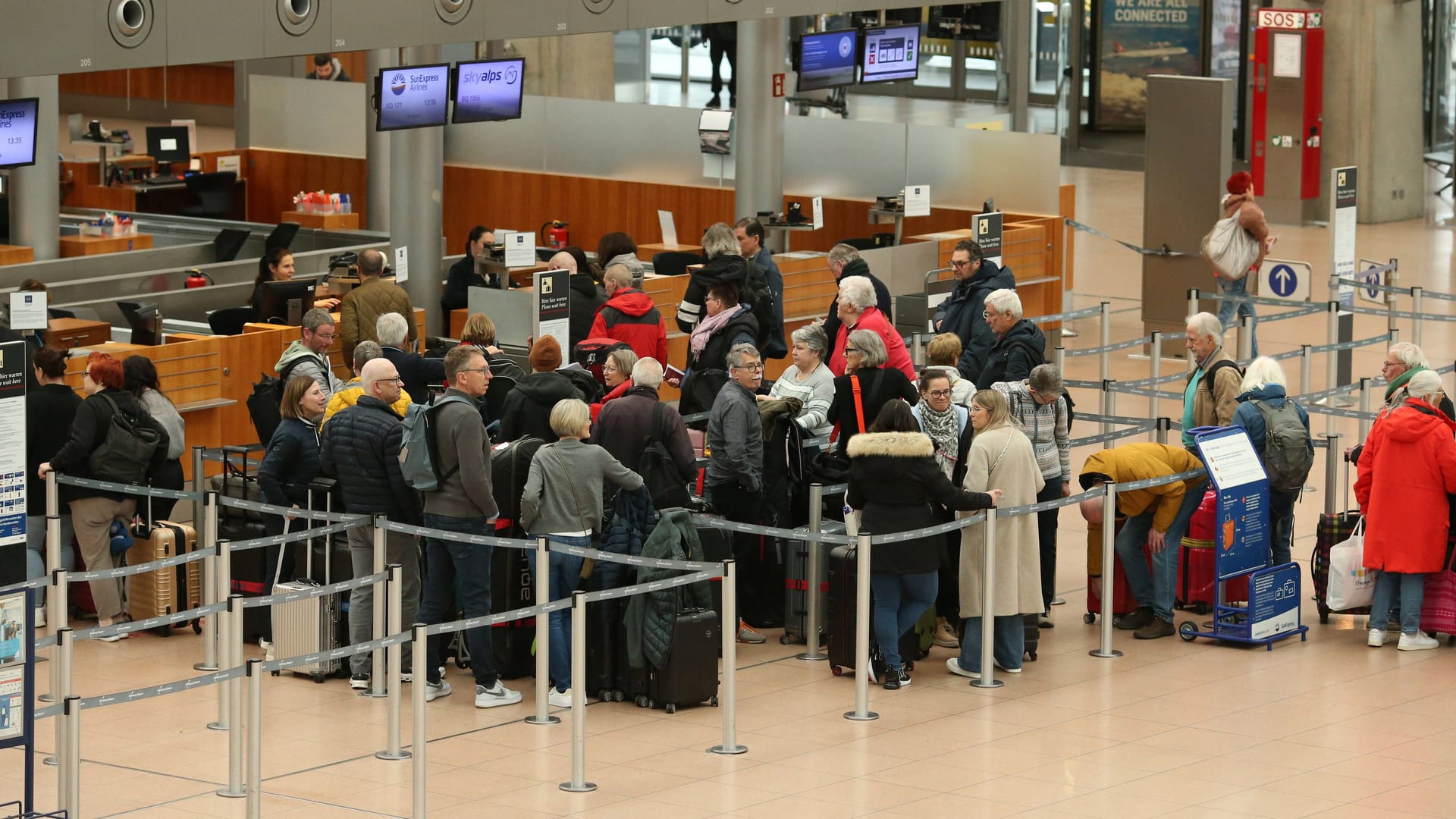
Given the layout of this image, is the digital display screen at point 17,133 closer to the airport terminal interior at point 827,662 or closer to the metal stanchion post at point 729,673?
the airport terminal interior at point 827,662

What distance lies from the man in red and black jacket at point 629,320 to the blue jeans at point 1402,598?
4270mm

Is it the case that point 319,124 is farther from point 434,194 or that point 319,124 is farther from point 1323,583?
point 1323,583

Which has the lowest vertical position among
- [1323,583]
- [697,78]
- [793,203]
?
[1323,583]

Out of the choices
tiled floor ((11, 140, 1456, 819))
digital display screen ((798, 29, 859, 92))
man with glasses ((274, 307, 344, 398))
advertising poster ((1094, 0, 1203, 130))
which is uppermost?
advertising poster ((1094, 0, 1203, 130))

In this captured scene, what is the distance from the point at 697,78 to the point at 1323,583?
26357 mm

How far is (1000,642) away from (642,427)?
1.93m

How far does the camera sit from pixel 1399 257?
22594mm

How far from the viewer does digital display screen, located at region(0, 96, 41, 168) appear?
16141 mm

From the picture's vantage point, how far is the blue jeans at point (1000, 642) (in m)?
9.48

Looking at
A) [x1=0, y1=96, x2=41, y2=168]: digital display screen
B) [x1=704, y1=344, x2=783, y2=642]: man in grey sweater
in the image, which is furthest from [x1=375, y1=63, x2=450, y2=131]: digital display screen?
[x1=704, y1=344, x2=783, y2=642]: man in grey sweater

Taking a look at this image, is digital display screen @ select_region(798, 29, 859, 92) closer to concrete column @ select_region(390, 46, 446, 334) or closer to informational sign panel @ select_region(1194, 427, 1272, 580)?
concrete column @ select_region(390, 46, 446, 334)

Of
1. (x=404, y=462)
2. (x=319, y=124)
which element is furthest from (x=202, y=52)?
(x=319, y=124)

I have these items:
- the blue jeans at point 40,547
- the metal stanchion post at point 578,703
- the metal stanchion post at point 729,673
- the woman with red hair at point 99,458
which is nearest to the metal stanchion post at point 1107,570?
the metal stanchion post at point 729,673

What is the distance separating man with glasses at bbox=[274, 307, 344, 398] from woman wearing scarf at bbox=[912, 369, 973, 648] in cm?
304
